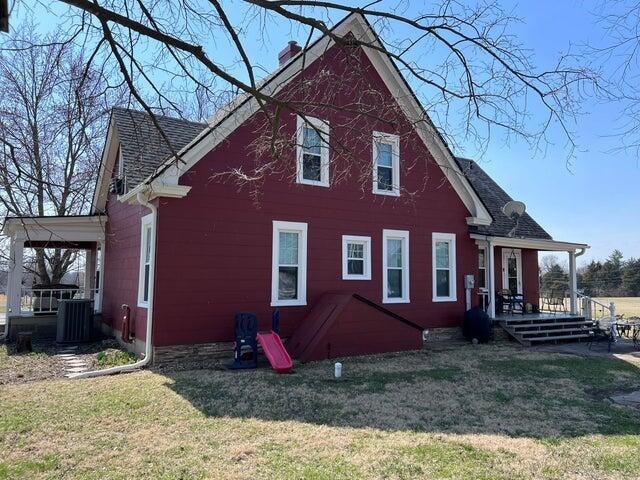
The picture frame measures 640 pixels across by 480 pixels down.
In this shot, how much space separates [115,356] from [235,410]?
493 centimetres

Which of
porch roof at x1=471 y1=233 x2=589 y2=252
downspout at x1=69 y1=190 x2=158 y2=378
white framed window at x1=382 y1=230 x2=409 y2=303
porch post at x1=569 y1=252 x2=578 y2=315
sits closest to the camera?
downspout at x1=69 y1=190 x2=158 y2=378

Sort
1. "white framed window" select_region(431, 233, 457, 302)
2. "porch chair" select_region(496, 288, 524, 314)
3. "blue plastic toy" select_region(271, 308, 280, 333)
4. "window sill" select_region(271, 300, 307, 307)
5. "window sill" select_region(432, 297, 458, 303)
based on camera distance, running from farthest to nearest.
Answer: "porch chair" select_region(496, 288, 524, 314), "white framed window" select_region(431, 233, 457, 302), "window sill" select_region(432, 297, 458, 303), "window sill" select_region(271, 300, 307, 307), "blue plastic toy" select_region(271, 308, 280, 333)

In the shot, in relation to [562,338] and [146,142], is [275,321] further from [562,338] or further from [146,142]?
[562,338]

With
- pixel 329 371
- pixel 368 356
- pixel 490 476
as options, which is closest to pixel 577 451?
pixel 490 476

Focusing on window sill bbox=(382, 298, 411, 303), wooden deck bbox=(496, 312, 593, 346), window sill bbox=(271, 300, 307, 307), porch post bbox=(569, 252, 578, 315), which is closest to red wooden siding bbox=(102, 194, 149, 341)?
window sill bbox=(271, 300, 307, 307)

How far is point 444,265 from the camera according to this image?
13.7 m

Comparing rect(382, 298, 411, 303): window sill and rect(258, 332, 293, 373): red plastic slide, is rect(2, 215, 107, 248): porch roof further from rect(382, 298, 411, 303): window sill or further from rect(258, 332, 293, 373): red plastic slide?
rect(382, 298, 411, 303): window sill

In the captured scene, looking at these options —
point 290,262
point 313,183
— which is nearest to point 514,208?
point 313,183

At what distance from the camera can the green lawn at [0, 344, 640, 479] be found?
460 cm

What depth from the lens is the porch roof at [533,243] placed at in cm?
1433

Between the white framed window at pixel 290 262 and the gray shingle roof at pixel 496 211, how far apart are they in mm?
6196

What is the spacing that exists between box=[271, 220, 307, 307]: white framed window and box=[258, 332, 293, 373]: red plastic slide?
1.15m

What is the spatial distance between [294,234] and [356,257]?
6.05 ft

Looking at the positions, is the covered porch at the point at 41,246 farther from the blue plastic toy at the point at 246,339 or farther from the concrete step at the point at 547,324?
the concrete step at the point at 547,324
